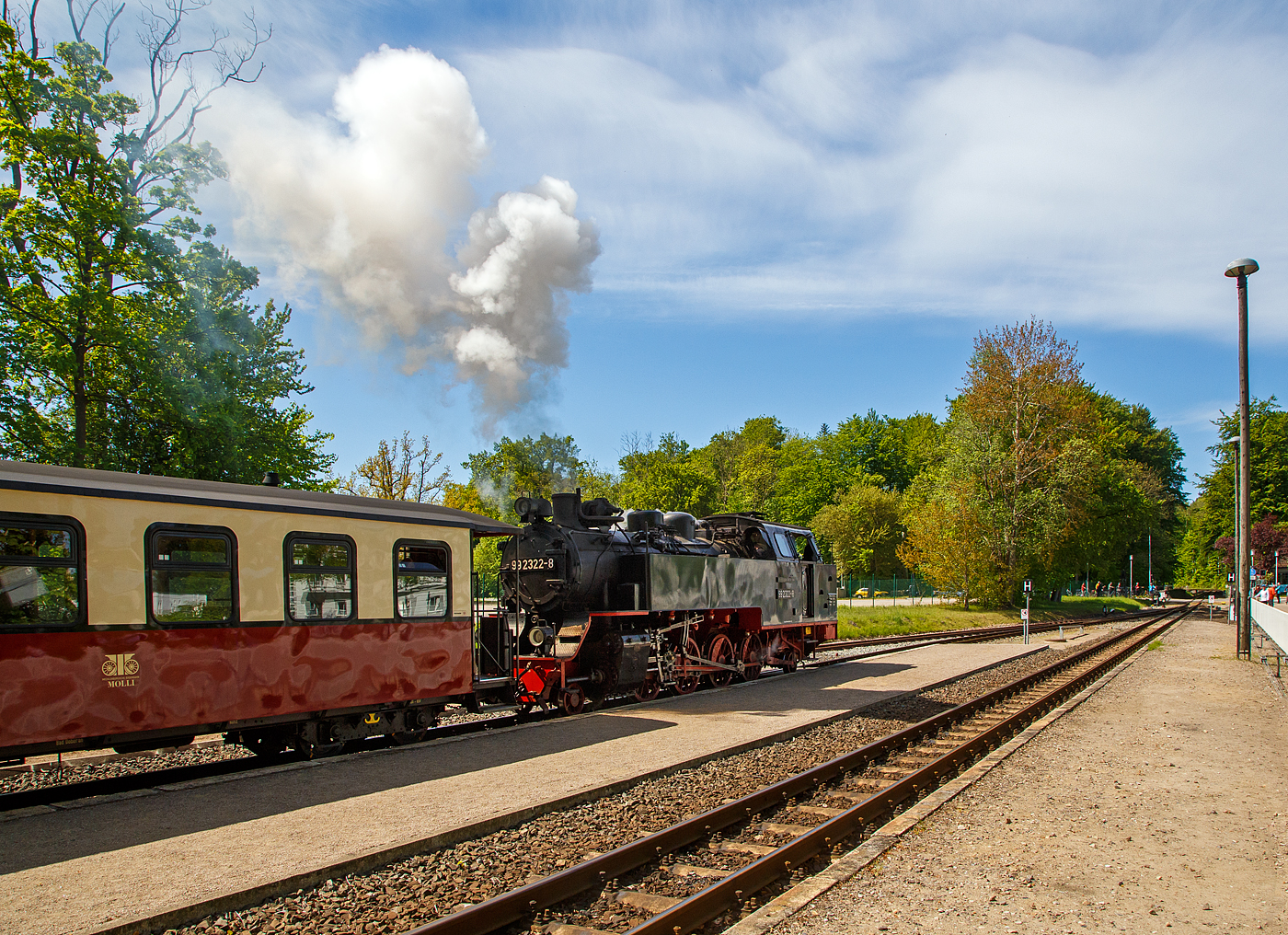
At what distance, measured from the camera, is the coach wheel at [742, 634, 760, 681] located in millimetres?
15891

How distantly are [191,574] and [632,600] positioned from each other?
6.55 metres

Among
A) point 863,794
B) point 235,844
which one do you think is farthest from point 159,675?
point 863,794

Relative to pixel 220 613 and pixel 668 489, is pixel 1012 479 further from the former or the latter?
pixel 220 613

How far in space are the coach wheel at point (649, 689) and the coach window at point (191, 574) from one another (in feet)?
22.2

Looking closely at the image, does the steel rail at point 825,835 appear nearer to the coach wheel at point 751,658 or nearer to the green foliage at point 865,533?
the coach wheel at point 751,658

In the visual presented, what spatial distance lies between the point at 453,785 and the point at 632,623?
5.64 meters

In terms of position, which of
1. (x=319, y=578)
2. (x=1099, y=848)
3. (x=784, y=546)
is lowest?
(x=1099, y=848)

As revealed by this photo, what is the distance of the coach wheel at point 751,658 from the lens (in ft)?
52.1

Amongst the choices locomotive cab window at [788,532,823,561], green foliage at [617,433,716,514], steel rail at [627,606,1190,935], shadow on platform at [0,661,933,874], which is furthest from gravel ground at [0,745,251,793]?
green foliage at [617,433,716,514]

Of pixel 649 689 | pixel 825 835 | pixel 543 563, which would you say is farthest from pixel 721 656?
pixel 825 835

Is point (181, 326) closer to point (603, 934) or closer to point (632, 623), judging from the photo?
point (632, 623)

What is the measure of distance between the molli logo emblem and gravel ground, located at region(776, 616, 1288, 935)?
5767 millimetres

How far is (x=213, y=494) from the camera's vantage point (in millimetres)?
8000

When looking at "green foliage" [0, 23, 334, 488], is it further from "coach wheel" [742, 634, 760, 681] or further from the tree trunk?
"coach wheel" [742, 634, 760, 681]
